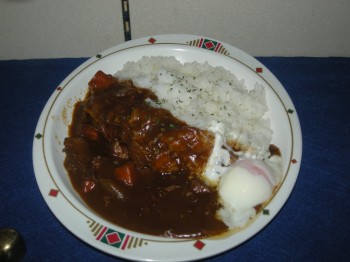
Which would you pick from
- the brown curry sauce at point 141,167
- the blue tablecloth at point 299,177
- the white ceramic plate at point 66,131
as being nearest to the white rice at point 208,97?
the white ceramic plate at point 66,131

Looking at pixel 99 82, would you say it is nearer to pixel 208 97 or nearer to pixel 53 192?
pixel 208 97

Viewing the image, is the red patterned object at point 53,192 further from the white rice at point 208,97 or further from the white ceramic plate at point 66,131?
the white rice at point 208,97

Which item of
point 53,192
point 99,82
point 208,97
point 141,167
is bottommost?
point 53,192

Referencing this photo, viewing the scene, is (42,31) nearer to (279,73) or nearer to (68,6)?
(68,6)

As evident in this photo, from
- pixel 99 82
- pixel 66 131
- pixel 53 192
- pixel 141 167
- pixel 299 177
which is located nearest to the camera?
pixel 53 192

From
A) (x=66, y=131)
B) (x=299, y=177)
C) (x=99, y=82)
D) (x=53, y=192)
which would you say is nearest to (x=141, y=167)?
(x=53, y=192)

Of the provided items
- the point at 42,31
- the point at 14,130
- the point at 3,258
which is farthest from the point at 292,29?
the point at 3,258
